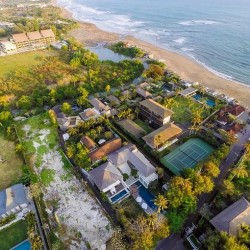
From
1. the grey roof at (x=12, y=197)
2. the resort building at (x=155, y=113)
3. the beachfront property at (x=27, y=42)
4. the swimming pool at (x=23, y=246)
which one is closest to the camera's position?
the swimming pool at (x=23, y=246)

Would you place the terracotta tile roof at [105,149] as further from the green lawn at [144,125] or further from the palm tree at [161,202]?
the palm tree at [161,202]

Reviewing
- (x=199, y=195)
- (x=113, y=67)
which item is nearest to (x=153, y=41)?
(x=113, y=67)

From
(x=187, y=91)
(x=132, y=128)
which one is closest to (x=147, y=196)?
(x=132, y=128)

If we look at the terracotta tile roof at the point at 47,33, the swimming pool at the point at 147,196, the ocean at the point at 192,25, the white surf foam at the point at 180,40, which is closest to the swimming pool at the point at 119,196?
the swimming pool at the point at 147,196

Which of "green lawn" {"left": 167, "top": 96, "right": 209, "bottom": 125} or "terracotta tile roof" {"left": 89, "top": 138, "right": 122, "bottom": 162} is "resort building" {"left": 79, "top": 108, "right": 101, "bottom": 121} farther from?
"green lawn" {"left": 167, "top": 96, "right": 209, "bottom": 125}

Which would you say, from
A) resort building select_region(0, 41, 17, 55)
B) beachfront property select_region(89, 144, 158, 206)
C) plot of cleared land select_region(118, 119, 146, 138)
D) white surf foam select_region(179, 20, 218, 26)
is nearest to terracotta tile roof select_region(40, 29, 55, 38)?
resort building select_region(0, 41, 17, 55)

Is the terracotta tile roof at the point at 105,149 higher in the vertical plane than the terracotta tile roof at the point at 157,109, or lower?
lower
